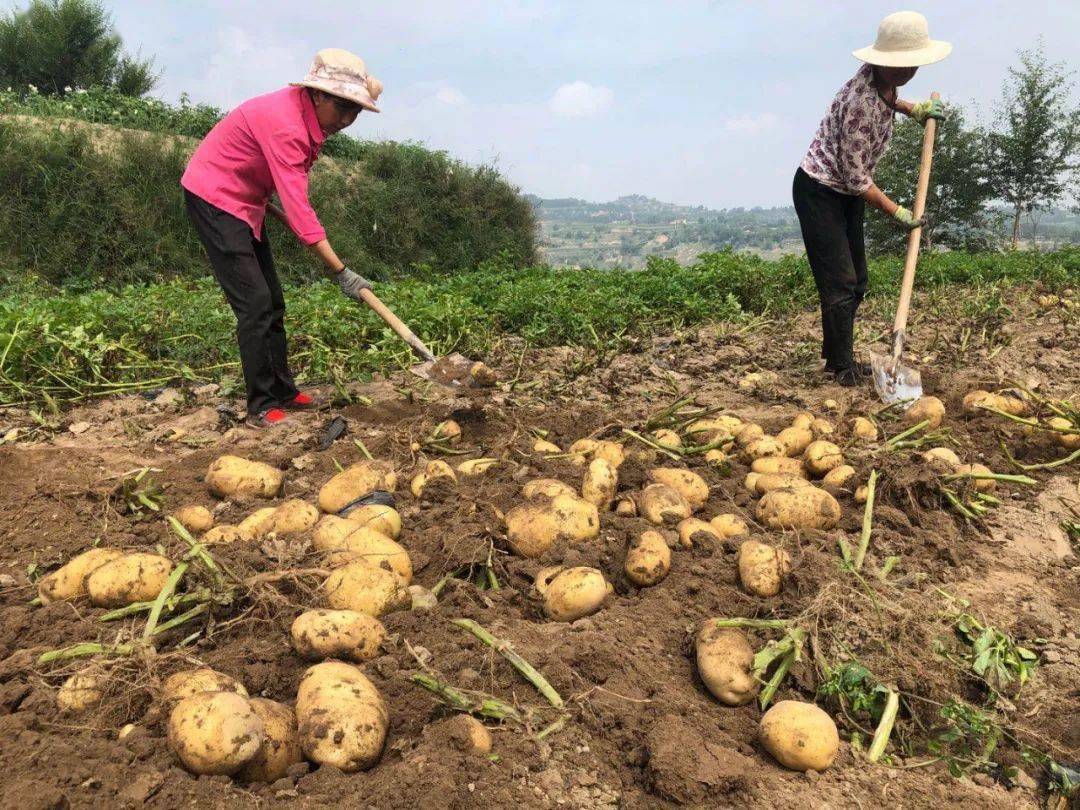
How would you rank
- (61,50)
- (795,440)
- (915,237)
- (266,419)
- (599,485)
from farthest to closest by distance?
1. (61,50)
2. (915,237)
3. (266,419)
4. (795,440)
5. (599,485)

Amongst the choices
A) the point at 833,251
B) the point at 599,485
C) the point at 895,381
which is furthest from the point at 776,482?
the point at 833,251

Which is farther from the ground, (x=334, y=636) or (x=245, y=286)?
(x=245, y=286)

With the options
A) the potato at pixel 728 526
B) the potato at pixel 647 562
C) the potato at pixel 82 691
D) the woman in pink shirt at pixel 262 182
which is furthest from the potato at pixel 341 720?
the woman in pink shirt at pixel 262 182

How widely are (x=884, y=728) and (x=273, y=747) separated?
1346 millimetres

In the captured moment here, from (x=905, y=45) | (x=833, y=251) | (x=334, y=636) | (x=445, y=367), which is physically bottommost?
(x=334, y=636)

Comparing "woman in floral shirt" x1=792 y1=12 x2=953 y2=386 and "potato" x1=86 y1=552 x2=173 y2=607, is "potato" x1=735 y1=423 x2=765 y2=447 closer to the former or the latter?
"woman in floral shirt" x1=792 y1=12 x2=953 y2=386

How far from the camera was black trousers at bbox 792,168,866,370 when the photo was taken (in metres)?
4.77

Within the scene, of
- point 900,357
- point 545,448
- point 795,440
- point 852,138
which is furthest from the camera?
point 900,357

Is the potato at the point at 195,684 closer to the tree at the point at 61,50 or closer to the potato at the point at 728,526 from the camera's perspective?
the potato at the point at 728,526

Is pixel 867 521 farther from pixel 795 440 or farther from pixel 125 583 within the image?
pixel 125 583

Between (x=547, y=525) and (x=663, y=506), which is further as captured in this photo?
(x=663, y=506)

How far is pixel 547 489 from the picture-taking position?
8.51 ft

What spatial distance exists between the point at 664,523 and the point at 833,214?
3.02 m

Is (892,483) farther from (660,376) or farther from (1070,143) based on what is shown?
(1070,143)
